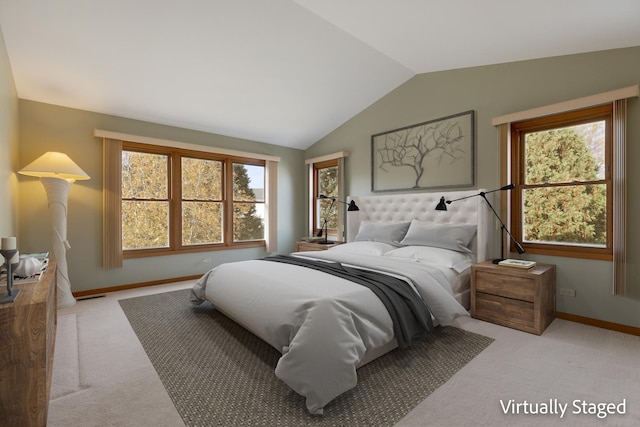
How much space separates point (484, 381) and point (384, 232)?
2.19m

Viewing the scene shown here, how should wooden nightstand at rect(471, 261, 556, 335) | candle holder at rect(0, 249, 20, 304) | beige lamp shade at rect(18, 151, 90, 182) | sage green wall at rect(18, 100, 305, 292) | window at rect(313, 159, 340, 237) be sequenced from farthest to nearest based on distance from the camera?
window at rect(313, 159, 340, 237)
sage green wall at rect(18, 100, 305, 292)
beige lamp shade at rect(18, 151, 90, 182)
wooden nightstand at rect(471, 261, 556, 335)
candle holder at rect(0, 249, 20, 304)

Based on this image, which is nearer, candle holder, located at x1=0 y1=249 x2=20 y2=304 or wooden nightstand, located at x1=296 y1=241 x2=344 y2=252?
candle holder, located at x1=0 y1=249 x2=20 y2=304

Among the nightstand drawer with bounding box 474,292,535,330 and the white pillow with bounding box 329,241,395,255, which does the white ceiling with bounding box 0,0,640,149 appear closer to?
the white pillow with bounding box 329,241,395,255

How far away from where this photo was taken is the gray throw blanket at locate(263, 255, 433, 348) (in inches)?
82.0

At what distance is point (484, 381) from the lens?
1.93m

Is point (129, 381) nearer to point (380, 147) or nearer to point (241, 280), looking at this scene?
point (241, 280)

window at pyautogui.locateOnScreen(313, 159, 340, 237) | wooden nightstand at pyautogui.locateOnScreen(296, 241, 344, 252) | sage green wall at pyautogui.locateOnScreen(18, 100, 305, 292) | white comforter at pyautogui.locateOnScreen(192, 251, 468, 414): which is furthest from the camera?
window at pyautogui.locateOnScreen(313, 159, 340, 237)

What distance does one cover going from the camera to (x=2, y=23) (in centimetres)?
252

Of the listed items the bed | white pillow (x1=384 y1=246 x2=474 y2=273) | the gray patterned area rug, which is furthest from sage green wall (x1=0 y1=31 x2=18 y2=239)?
white pillow (x1=384 y1=246 x2=474 y2=273)

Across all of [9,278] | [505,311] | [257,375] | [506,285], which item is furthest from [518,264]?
[9,278]

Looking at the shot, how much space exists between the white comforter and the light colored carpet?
0.42 m

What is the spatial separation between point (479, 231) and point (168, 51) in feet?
12.4

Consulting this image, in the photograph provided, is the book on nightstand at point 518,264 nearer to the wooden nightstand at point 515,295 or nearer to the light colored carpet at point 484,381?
the wooden nightstand at point 515,295

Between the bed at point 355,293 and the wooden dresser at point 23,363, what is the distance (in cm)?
114
